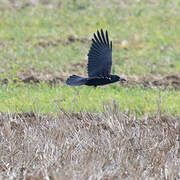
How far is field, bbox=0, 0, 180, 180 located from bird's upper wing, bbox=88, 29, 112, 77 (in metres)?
0.36

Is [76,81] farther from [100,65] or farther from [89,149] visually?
[89,149]

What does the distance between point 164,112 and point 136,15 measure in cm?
631

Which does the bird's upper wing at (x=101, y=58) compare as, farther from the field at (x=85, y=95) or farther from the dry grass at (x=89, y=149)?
the dry grass at (x=89, y=149)

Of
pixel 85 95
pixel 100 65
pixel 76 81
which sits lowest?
pixel 85 95

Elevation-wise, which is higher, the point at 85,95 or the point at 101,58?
the point at 101,58

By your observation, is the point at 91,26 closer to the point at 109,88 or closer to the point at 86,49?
the point at 86,49

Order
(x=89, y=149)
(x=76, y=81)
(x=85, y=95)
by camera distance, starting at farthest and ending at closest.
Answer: (x=85, y=95), (x=76, y=81), (x=89, y=149)

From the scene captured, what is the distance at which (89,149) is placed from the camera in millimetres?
4215

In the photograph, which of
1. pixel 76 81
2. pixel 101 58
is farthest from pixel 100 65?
pixel 76 81

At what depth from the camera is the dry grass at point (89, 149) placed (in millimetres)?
3701

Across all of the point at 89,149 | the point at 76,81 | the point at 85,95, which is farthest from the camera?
the point at 85,95

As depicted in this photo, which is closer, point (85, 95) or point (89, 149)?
point (89, 149)

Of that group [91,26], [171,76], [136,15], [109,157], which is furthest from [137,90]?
[136,15]

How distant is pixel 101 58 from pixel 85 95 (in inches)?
56.7
